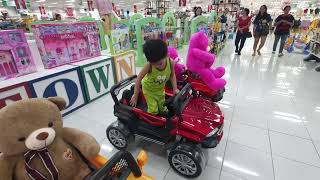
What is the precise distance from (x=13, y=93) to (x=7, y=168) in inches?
55.2

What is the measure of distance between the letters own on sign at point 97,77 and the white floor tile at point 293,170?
248 centimetres

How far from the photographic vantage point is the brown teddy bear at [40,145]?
830 millimetres

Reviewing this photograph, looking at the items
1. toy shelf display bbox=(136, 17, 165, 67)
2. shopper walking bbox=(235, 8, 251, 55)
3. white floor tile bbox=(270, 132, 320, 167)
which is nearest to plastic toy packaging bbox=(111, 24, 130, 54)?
toy shelf display bbox=(136, 17, 165, 67)

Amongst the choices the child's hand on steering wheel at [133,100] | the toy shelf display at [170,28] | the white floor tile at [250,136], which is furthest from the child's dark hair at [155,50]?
the toy shelf display at [170,28]

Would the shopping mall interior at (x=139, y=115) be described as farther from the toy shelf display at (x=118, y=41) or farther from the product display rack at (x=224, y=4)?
the product display rack at (x=224, y=4)

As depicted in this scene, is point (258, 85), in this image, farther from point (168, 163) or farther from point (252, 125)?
point (168, 163)

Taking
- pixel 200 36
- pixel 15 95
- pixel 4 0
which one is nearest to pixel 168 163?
pixel 200 36

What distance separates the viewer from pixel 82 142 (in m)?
1.05

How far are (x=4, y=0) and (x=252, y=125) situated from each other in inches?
397

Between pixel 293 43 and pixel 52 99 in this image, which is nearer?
pixel 52 99

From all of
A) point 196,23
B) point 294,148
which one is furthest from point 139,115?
point 196,23

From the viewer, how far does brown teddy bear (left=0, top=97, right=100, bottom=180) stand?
830mm

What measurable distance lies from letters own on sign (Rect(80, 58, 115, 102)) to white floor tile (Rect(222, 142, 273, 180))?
207 centimetres

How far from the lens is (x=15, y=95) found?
199 centimetres
